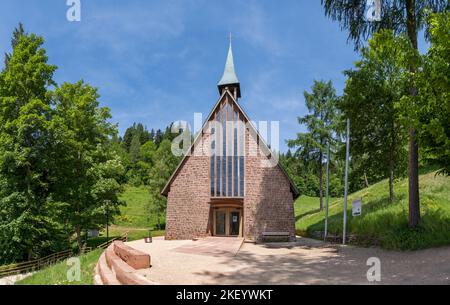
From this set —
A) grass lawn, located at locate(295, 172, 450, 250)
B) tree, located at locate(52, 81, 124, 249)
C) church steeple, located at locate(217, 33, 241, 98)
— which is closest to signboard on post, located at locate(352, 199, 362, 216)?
grass lawn, located at locate(295, 172, 450, 250)

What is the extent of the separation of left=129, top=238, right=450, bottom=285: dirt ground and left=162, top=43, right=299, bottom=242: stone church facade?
814cm

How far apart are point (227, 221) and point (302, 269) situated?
1242 cm

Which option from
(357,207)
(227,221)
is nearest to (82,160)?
(227,221)

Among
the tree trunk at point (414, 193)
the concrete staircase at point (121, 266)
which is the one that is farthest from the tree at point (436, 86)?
the concrete staircase at point (121, 266)

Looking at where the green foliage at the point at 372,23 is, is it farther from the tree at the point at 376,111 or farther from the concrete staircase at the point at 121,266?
the concrete staircase at the point at 121,266

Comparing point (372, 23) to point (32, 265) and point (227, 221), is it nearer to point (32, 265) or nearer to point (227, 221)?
point (227, 221)

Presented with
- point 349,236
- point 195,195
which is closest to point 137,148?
point 195,195

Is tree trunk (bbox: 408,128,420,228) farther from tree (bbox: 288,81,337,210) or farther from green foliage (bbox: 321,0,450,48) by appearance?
tree (bbox: 288,81,337,210)

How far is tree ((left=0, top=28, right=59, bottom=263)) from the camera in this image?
19.7 m

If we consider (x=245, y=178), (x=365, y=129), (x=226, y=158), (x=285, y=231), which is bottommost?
(x=285, y=231)

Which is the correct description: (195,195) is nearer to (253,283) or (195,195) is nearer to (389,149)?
(389,149)

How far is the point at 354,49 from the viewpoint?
15484mm

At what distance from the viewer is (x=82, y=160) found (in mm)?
24781
